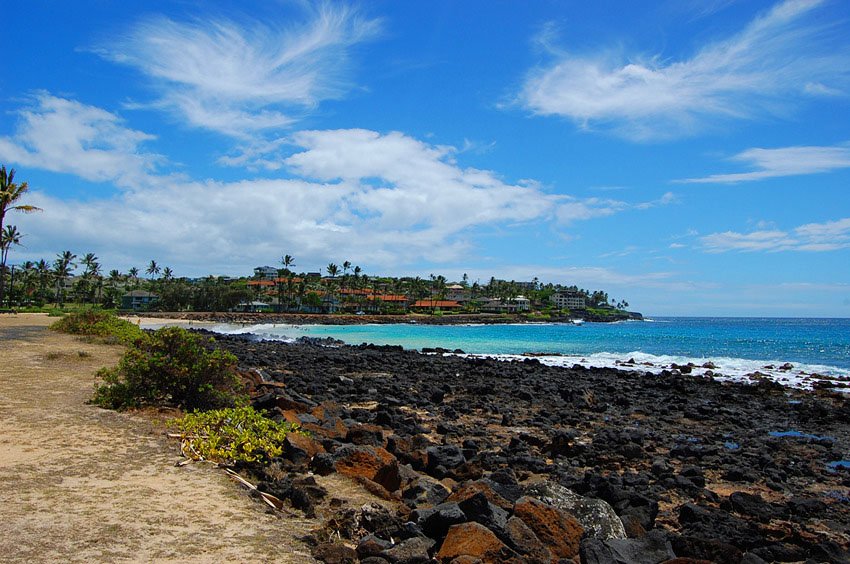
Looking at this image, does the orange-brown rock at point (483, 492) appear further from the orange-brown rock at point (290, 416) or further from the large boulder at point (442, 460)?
the orange-brown rock at point (290, 416)

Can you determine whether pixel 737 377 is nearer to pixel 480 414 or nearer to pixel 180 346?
pixel 480 414

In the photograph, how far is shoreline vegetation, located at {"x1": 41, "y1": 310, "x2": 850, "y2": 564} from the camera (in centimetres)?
557

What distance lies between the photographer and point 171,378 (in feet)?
35.2

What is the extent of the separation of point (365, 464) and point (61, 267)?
112 m

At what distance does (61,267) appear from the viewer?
101062 millimetres

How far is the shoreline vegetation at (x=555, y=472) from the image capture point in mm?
5570

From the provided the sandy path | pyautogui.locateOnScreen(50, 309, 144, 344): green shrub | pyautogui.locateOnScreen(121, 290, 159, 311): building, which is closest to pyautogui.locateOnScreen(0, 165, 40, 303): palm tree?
pyautogui.locateOnScreen(50, 309, 144, 344): green shrub

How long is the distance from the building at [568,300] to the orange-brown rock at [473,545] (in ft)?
573

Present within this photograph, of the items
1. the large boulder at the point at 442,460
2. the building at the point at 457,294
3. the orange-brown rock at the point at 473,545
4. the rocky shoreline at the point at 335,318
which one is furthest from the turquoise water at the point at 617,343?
the building at the point at 457,294

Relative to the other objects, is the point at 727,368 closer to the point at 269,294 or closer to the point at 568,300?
the point at 269,294

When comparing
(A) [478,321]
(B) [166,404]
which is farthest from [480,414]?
(A) [478,321]

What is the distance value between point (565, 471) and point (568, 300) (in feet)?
589

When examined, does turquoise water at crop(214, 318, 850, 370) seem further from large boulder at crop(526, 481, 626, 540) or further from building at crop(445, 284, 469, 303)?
building at crop(445, 284, 469, 303)

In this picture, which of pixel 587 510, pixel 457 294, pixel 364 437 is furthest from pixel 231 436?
pixel 457 294
